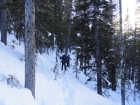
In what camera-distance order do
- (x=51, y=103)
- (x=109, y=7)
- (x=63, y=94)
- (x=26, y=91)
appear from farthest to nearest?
(x=109, y=7) → (x=63, y=94) → (x=51, y=103) → (x=26, y=91)

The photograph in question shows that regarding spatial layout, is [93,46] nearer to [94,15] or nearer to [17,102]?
[94,15]

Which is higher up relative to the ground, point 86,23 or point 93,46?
point 86,23

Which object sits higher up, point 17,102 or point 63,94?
point 17,102

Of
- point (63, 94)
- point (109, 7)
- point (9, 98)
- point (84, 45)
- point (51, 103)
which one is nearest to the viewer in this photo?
point (9, 98)

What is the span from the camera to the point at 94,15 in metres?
16.0

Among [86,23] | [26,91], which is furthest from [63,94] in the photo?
[86,23]

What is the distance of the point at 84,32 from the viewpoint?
16.5 metres

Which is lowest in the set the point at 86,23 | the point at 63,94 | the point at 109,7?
the point at 63,94

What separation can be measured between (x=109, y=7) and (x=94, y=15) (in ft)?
4.75

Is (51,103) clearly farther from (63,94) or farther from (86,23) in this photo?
(86,23)

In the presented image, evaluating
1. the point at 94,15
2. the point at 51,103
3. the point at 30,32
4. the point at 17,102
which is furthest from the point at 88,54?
the point at 17,102

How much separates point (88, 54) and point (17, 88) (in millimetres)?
10634

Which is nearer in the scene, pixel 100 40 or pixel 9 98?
pixel 9 98

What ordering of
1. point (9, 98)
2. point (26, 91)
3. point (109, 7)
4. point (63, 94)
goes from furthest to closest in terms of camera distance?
1. point (109, 7)
2. point (63, 94)
3. point (26, 91)
4. point (9, 98)
